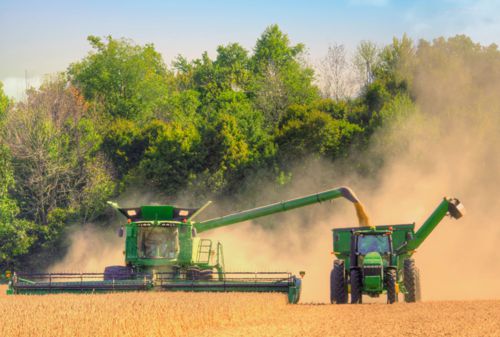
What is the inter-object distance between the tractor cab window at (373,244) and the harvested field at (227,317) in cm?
182

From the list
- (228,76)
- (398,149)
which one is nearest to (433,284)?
(398,149)

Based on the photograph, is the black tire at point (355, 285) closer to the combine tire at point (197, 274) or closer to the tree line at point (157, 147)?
the combine tire at point (197, 274)

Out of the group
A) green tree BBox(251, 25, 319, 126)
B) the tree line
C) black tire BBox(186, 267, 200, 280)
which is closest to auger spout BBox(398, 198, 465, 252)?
black tire BBox(186, 267, 200, 280)

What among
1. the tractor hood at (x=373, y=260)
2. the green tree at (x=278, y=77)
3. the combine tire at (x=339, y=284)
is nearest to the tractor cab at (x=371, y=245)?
the tractor hood at (x=373, y=260)

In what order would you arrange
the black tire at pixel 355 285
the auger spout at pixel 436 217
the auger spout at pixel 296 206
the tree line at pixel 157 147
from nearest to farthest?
the black tire at pixel 355 285
the auger spout at pixel 436 217
the auger spout at pixel 296 206
the tree line at pixel 157 147

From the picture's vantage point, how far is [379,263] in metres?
26.2

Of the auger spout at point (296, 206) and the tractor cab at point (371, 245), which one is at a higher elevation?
the auger spout at point (296, 206)

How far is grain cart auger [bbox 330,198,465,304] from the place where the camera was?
26250 millimetres

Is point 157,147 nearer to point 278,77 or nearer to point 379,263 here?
point 278,77

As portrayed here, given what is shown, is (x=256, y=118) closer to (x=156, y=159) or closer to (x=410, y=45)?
(x=156, y=159)

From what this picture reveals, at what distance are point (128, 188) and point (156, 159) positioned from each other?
2.43m

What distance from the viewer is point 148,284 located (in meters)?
28.1

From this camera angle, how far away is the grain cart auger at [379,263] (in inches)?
1033

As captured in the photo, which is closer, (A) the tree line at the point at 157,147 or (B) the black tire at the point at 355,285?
(B) the black tire at the point at 355,285
